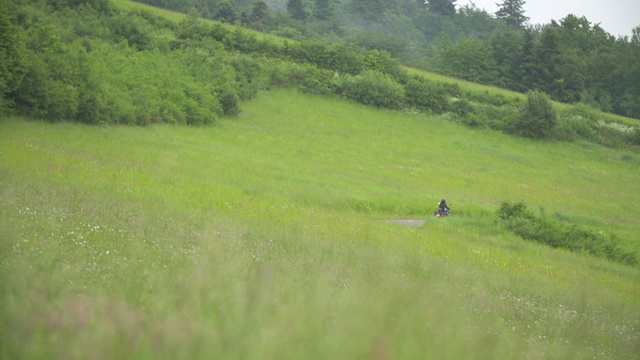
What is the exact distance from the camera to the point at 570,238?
22812 mm

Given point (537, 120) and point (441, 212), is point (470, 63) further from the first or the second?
point (441, 212)

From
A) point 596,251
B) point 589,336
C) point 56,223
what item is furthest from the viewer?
point 596,251

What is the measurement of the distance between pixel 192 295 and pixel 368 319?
144 cm

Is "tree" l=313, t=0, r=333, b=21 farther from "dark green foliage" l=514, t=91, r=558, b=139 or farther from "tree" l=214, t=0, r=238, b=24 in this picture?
"dark green foliage" l=514, t=91, r=558, b=139

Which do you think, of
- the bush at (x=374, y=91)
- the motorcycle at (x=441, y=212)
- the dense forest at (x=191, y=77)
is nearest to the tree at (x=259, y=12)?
the dense forest at (x=191, y=77)

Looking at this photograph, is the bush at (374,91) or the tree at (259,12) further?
the tree at (259,12)

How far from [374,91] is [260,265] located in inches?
2040

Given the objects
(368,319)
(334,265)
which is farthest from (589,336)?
(368,319)

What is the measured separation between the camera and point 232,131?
133 ft

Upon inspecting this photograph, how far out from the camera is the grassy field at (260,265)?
438 centimetres

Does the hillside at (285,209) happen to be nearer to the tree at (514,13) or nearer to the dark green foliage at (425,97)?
the dark green foliage at (425,97)

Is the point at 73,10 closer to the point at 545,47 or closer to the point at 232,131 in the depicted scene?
the point at 232,131

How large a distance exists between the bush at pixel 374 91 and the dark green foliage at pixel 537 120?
11585mm

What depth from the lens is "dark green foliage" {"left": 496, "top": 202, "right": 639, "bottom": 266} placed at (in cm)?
2208
